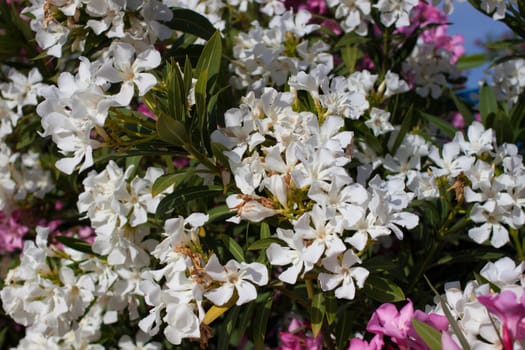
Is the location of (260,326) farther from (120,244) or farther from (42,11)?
(42,11)

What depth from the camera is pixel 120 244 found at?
4.65 ft

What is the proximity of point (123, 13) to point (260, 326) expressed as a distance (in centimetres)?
67

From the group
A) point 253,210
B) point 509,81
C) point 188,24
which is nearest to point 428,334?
point 253,210

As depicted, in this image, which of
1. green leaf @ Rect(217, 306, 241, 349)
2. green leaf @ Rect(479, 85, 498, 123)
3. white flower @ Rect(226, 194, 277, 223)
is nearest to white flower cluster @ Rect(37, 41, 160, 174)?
white flower @ Rect(226, 194, 277, 223)

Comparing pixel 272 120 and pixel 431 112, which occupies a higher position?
pixel 272 120

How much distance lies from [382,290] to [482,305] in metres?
0.23

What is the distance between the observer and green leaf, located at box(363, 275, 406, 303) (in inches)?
47.5

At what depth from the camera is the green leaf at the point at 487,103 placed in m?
1.78

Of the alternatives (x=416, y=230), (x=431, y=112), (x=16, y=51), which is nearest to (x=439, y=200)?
(x=416, y=230)

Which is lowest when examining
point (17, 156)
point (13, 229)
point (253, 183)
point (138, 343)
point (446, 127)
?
point (13, 229)

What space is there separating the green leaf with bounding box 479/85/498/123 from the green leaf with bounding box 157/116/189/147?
87 centimetres

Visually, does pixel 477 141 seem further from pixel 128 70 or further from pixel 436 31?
pixel 436 31

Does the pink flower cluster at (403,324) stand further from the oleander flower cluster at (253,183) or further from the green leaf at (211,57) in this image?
the green leaf at (211,57)

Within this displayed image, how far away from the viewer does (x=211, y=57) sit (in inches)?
53.1
